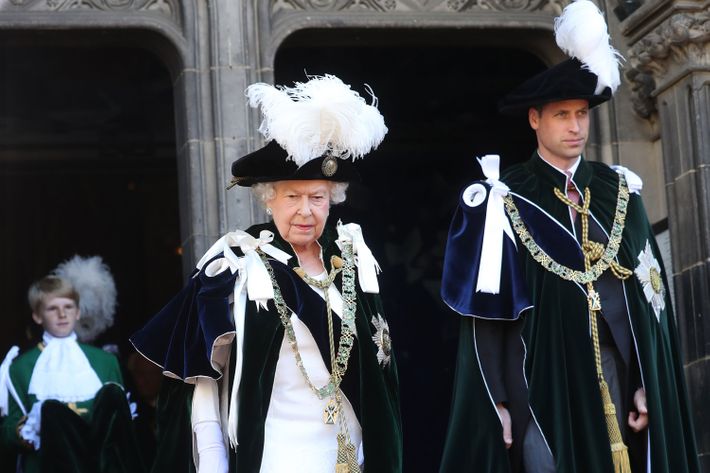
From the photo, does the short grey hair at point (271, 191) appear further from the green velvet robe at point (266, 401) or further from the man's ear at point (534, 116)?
the man's ear at point (534, 116)

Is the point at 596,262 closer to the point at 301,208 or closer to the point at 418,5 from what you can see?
the point at 301,208

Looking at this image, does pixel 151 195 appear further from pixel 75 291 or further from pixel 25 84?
pixel 75 291

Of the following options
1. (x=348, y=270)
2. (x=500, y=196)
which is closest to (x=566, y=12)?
(x=500, y=196)

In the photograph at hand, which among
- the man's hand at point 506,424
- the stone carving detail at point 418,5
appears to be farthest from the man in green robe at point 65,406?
the man's hand at point 506,424

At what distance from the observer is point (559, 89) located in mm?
6695

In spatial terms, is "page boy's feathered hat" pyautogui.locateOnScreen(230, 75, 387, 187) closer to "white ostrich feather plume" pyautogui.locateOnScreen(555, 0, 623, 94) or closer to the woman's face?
the woman's face

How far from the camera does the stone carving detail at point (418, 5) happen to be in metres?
9.05

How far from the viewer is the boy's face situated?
902 cm

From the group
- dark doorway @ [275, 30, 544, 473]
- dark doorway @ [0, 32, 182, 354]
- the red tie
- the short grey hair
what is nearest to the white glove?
the short grey hair

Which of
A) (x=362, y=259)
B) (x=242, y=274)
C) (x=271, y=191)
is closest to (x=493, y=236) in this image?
(x=362, y=259)

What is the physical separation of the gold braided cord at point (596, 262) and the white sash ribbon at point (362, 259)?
53 cm

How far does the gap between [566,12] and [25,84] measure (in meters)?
5.49

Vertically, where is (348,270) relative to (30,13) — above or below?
below

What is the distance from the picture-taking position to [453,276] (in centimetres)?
668
